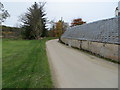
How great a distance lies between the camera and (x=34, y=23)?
1864 inches

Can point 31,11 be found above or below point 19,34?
above

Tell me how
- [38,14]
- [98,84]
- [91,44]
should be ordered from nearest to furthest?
[98,84] < [91,44] < [38,14]

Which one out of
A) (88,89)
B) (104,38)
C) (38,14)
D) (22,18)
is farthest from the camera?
(22,18)

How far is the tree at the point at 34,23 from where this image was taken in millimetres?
47569

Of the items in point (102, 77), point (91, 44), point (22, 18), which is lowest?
point (102, 77)

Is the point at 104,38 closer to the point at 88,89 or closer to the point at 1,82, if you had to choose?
the point at 88,89

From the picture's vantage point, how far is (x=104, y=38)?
12.8 metres

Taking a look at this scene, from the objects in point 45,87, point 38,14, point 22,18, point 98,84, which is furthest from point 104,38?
point 22,18

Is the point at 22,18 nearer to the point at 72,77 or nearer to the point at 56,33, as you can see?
the point at 56,33

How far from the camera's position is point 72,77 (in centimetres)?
697

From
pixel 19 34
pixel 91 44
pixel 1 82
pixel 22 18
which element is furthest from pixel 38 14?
pixel 1 82

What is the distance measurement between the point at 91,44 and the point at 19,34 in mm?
45908

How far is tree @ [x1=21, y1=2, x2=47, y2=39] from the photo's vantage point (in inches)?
1873

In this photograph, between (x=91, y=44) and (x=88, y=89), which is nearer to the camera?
(x=88, y=89)
